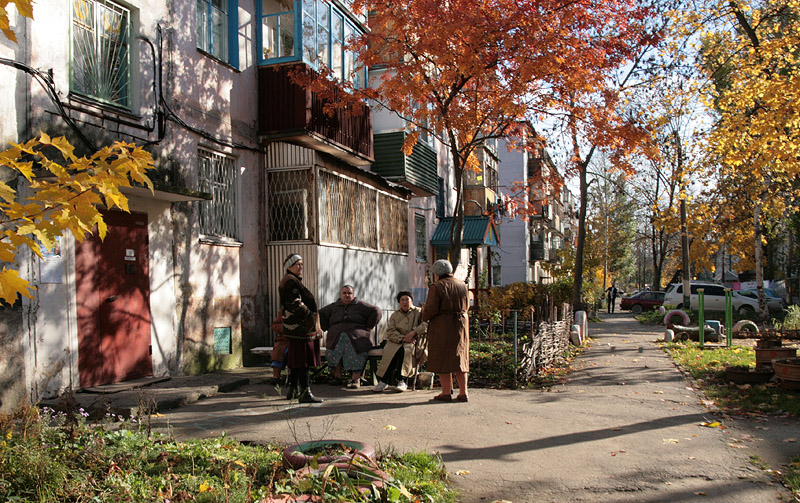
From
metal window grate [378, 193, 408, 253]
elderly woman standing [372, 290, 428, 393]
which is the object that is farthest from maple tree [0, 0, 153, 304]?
metal window grate [378, 193, 408, 253]

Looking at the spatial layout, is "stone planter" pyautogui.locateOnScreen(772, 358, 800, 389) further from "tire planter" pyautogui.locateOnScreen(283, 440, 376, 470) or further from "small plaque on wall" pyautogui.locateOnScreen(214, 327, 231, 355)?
"small plaque on wall" pyautogui.locateOnScreen(214, 327, 231, 355)

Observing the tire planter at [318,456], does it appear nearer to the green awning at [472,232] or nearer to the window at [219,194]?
the window at [219,194]

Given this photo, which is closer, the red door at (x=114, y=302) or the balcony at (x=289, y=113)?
the red door at (x=114, y=302)

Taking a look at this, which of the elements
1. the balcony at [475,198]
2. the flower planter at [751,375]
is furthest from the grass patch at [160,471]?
the balcony at [475,198]

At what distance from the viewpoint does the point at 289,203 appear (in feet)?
41.1

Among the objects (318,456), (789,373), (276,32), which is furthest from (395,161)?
(318,456)

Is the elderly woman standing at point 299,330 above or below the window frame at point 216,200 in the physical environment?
below

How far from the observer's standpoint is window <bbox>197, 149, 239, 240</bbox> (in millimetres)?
10930

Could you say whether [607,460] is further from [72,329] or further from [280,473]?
[72,329]

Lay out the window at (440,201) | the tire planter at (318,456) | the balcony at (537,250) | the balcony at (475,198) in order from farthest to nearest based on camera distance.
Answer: the balcony at (537,250) → the balcony at (475,198) → the window at (440,201) → the tire planter at (318,456)

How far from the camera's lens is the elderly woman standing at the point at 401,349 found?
912 centimetres

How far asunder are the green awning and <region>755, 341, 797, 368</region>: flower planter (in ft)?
41.2

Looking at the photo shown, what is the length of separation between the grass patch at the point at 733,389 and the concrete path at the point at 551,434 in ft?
1.22

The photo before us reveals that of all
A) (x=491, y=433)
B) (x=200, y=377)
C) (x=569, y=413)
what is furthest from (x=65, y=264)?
(x=569, y=413)
